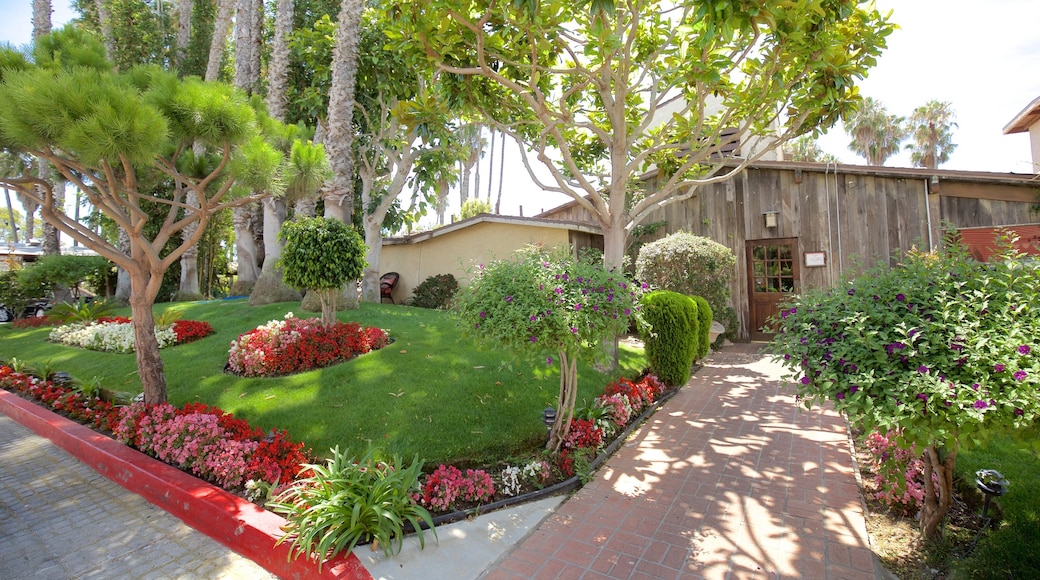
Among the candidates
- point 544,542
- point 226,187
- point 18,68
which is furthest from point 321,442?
point 18,68

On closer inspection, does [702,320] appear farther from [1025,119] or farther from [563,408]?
[1025,119]

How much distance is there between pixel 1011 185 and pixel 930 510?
30.7 ft

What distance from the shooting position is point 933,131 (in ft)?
104

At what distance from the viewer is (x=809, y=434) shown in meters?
5.50

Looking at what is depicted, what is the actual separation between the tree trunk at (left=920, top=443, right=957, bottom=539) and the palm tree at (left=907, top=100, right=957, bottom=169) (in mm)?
38209

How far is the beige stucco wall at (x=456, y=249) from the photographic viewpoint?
13.6 m

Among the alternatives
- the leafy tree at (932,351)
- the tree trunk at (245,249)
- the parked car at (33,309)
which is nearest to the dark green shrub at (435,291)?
the tree trunk at (245,249)

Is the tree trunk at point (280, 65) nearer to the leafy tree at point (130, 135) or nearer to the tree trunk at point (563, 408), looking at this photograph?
the leafy tree at point (130, 135)

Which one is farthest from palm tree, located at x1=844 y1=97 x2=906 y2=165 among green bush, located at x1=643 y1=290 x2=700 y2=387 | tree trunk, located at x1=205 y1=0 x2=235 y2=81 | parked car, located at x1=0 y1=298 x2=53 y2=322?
parked car, located at x1=0 y1=298 x2=53 y2=322

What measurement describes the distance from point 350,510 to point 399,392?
2215mm

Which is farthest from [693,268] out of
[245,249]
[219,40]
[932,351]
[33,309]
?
[33,309]

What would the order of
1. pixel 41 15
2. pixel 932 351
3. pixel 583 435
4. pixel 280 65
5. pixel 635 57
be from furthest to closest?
1. pixel 41 15
2. pixel 280 65
3. pixel 635 57
4. pixel 583 435
5. pixel 932 351

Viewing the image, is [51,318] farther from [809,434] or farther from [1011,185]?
[1011,185]

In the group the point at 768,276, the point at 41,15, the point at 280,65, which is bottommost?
the point at 768,276
